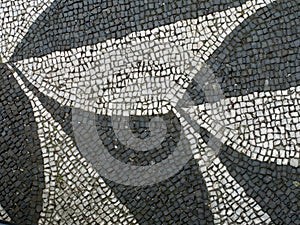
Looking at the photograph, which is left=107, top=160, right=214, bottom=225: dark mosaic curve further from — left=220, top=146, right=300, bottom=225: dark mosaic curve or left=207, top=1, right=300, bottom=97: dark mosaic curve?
left=207, top=1, right=300, bottom=97: dark mosaic curve

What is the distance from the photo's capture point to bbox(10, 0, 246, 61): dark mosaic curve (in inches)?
169

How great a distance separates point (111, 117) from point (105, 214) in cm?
84

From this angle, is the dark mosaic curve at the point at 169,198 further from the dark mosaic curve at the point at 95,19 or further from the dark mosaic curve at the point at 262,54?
the dark mosaic curve at the point at 95,19

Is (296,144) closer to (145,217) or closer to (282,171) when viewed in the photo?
(282,171)

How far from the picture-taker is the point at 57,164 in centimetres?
419

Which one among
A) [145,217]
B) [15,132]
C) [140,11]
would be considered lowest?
[145,217]

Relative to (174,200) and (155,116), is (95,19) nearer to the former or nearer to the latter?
(155,116)

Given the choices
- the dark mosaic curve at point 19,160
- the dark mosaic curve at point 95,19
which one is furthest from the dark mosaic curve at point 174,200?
the dark mosaic curve at point 95,19

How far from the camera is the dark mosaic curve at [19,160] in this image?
13.7ft

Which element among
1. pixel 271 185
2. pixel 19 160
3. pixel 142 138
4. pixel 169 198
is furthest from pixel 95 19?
pixel 271 185

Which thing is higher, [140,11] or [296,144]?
[140,11]

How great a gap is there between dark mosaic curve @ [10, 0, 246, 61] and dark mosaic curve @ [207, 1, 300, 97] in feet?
0.98

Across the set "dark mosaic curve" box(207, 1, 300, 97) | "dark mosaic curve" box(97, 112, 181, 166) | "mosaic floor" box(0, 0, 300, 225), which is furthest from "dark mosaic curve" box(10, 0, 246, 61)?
"dark mosaic curve" box(97, 112, 181, 166)

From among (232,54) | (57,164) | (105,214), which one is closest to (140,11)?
(232,54)
